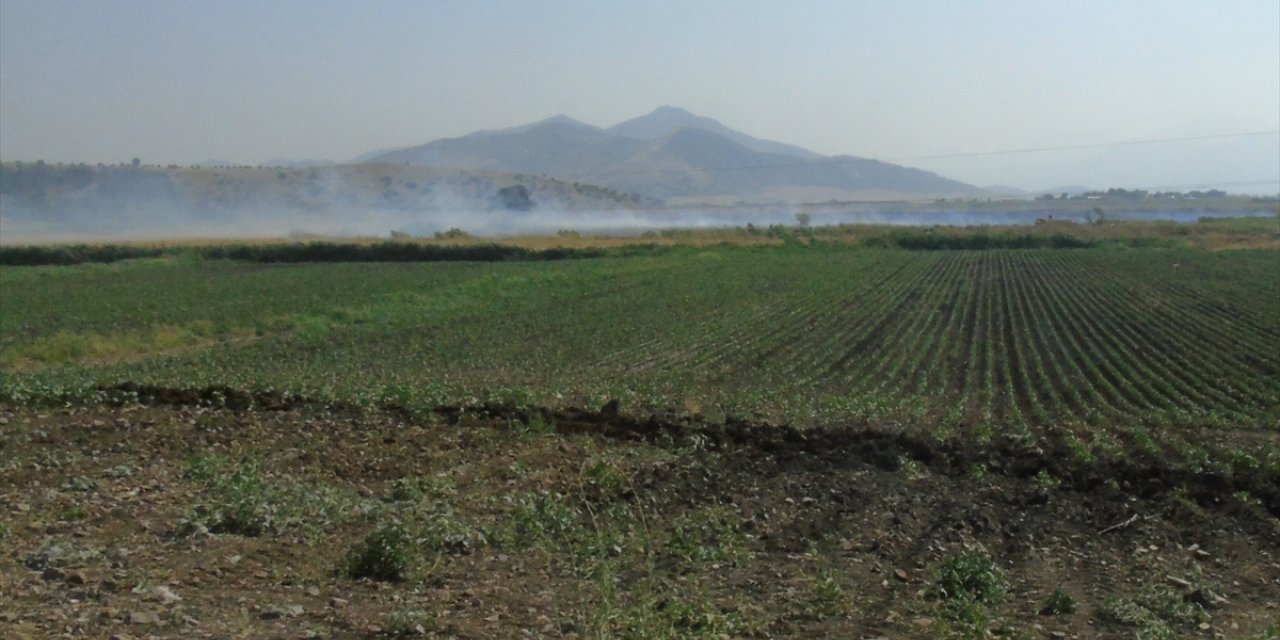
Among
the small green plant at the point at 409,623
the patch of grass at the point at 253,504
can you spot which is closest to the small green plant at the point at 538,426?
the patch of grass at the point at 253,504

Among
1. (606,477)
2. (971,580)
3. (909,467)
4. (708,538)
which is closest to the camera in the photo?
(971,580)

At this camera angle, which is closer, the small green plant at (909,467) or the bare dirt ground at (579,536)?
the bare dirt ground at (579,536)

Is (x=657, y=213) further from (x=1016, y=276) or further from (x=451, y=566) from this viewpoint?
(x=451, y=566)

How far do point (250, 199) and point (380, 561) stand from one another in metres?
143

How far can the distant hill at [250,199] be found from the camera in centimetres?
11400

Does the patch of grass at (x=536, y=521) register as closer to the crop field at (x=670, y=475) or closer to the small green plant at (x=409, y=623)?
the crop field at (x=670, y=475)

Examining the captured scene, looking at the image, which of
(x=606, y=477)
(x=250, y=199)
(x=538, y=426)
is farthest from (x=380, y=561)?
(x=250, y=199)

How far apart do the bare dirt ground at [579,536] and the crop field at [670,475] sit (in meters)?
0.04

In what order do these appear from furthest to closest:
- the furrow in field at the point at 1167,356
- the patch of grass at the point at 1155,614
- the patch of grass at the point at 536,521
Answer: the furrow in field at the point at 1167,356 → the patch of grass at the point at 536,521 → the patch of grass at the point at 1155,614

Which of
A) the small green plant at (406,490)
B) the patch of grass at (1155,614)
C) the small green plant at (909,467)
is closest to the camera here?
the patch of grass at (1155,614)

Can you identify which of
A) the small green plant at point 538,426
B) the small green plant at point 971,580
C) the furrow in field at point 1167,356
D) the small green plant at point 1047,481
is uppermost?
the small green plant at point 538,426

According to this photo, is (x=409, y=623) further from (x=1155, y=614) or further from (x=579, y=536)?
(x=1155, y=614)

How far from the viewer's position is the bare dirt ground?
6.57 m

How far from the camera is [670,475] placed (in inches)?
423
